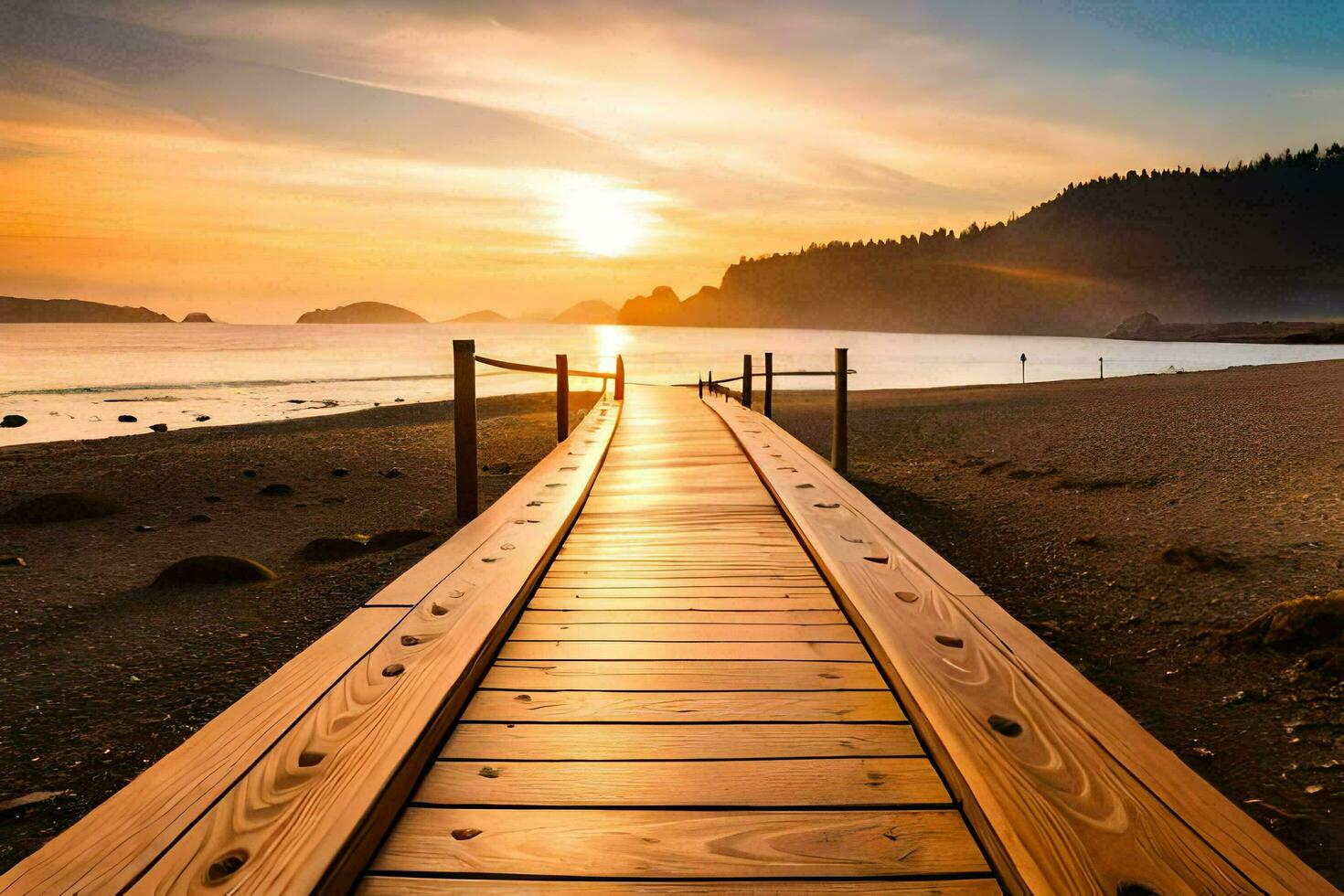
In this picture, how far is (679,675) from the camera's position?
2510 millimetres

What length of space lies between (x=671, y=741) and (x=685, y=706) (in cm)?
21

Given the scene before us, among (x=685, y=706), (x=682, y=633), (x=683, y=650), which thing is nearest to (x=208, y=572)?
(x=682, y=633)

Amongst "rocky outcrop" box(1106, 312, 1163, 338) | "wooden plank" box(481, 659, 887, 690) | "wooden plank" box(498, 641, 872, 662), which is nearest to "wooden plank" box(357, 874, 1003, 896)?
"wooden plank" box(481, 659, 887, 690)

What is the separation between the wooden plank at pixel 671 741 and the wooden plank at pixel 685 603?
3.34 ft

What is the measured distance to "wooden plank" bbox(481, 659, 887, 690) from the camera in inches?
95.4

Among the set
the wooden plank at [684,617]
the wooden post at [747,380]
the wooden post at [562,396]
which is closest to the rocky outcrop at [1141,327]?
the wooden post at [747,380]

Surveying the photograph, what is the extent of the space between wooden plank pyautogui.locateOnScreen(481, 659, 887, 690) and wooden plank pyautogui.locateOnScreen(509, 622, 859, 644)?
21 centimetres

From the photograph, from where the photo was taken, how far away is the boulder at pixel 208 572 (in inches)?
233

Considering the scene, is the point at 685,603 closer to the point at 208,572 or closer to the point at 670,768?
the point at 670,768

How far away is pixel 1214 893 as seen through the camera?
1315mm

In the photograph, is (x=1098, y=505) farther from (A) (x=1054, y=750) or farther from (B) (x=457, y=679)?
(B) (x=457, y=679)

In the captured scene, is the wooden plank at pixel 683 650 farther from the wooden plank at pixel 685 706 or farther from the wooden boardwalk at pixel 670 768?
the wooden plank at pixel 685 706

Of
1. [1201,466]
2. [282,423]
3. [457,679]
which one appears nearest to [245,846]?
[457,679]

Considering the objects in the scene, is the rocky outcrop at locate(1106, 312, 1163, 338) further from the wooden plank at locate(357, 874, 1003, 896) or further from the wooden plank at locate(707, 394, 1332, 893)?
the wooden plank at locate(357, 874, 1003, 896)
